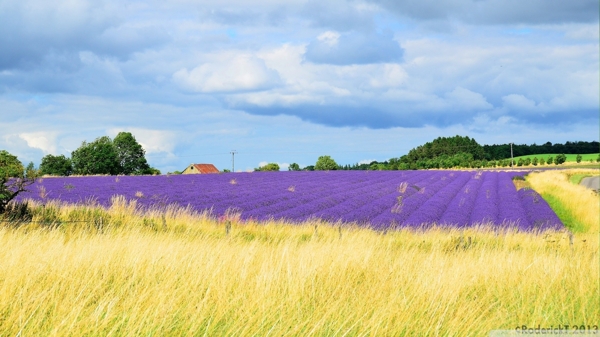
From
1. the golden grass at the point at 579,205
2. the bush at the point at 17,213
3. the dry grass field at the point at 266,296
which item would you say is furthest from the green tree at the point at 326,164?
the dry grass field at the point at 266,296

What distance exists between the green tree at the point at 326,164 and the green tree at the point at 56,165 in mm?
32561

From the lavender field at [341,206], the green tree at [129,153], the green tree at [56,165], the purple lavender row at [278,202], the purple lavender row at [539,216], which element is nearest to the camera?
the purple lavender row at [539,216]

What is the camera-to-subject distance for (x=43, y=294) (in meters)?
5.27

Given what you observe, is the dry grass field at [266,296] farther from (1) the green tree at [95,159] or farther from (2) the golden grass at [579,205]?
(1) the green tree at [95,159]

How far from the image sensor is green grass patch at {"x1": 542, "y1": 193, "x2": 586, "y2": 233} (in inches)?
916

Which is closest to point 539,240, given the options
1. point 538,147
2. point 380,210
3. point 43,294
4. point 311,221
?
point 311,221

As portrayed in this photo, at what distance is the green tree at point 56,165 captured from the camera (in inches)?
2899

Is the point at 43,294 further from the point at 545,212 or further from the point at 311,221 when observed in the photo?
the point at 545,212

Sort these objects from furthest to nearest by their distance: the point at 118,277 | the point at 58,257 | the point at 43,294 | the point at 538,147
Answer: the point at 538,147 → the point at 58,257 → the point at 118,277 → the point at 43,294

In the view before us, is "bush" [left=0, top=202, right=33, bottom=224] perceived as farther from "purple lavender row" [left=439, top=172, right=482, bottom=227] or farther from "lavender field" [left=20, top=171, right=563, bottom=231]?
"purple lavender row" [left=439, top=172, right=482, bottom=227]

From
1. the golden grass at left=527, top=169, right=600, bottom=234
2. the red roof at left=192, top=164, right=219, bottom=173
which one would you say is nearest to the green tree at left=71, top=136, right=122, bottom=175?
the red roof at left=192, top=164, right=219, bottom=173

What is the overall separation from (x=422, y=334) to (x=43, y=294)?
325cm

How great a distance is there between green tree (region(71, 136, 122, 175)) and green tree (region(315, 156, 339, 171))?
27142 mm

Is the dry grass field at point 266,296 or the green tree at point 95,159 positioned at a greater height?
the green tree at point 95,159
